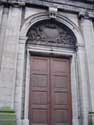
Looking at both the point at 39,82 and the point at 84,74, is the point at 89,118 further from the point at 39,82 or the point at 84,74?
the point at 39,82

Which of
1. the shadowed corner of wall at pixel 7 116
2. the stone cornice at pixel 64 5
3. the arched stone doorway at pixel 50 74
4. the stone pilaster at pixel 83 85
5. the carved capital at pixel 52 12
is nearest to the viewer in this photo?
the shadowed corner of wall at pixel 7 116

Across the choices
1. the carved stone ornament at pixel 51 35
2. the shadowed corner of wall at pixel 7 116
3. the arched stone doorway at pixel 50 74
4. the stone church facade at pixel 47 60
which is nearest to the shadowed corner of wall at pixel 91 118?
the stone church facade at pixel 47 60

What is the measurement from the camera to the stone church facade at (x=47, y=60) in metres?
5.75

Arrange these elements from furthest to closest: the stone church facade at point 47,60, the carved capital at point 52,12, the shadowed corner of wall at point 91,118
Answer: the carved capital at point 52,12 < the stone church facade at point 47,60 < the shadowed corner of wall at point 91,118

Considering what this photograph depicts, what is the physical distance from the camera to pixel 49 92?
626 cm

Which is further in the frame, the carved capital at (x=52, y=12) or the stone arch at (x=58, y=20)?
the carved capital at (x=52, y=12)

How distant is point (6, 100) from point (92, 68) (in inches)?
131

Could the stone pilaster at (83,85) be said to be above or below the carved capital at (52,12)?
below

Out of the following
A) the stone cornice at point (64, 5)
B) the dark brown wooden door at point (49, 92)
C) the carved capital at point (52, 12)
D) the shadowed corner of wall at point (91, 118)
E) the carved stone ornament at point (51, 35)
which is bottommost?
the shadowed corner of wall at point (91, 118)

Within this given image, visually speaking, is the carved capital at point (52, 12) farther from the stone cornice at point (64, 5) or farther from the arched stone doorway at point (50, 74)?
the arched stone doorway at point (50, 74)

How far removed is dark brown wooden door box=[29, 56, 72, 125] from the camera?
5.98 meters

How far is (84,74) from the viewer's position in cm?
636

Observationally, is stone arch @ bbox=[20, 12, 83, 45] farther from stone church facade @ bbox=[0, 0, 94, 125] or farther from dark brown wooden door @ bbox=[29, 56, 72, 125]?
dark brown wooden door @ bbox=[29, 56, 72, 125]

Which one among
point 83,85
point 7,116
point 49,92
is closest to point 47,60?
point 49,92
